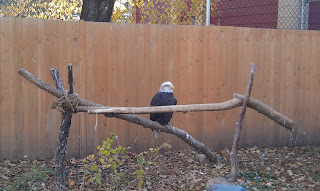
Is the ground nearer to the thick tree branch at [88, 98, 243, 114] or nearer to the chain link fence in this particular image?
the thick tree branch at [88, 98, 243, 114]

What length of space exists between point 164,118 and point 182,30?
1716 mm

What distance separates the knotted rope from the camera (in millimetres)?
4328

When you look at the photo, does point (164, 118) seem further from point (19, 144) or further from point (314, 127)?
point (314, 127)

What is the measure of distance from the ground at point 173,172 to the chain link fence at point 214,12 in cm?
384

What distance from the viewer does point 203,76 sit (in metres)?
6.67

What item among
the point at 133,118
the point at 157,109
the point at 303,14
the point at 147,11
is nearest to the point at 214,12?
the point at 147,11

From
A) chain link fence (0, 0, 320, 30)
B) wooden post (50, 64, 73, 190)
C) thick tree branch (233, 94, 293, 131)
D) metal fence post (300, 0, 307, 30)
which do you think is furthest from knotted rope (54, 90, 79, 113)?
metal fence post (300, 0, 307, 30)

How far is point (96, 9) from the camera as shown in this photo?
7535 mm

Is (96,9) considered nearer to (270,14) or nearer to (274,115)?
(274,115)

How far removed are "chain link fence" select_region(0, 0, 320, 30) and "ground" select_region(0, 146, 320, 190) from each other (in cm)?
384

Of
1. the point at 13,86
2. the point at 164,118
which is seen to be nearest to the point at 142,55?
the point at 164,118

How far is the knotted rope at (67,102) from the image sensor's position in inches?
170

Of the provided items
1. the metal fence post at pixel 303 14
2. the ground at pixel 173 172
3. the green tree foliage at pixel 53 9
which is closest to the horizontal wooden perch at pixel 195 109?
the ground at pixel 173 172

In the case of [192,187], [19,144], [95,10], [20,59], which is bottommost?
[192,187]
